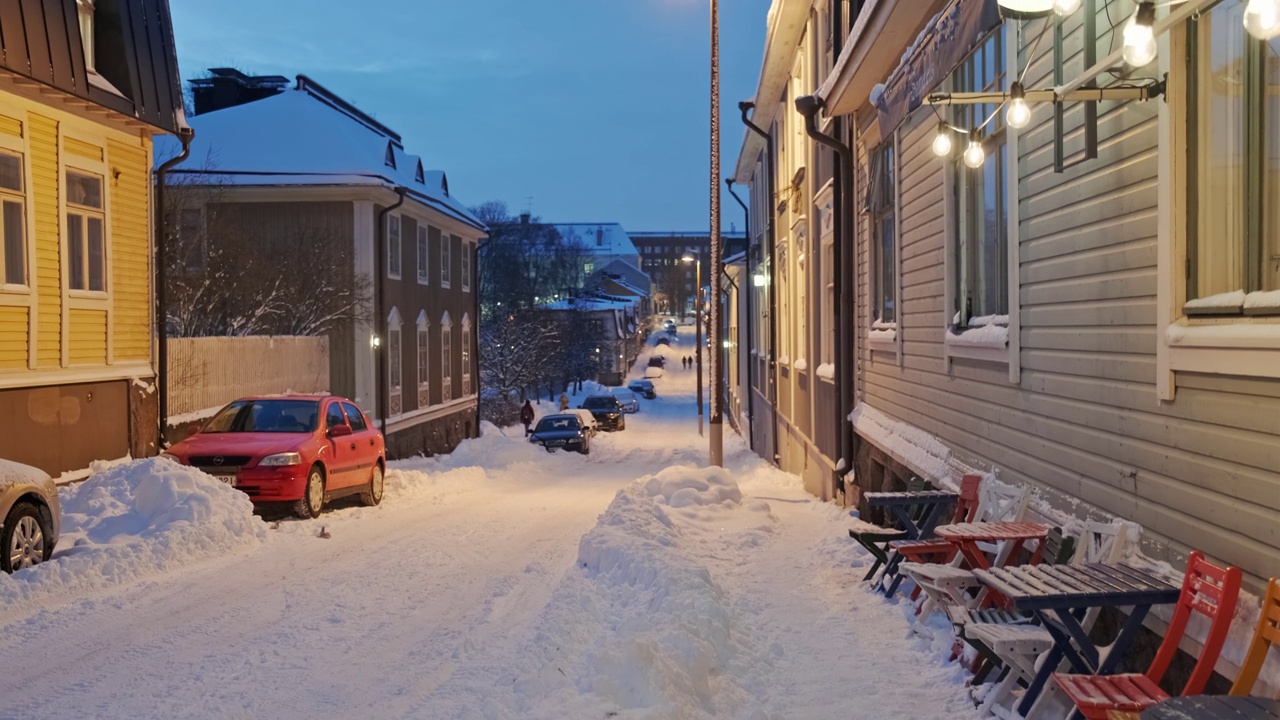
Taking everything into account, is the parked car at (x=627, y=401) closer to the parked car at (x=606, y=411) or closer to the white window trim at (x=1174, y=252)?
the parked car at (x=606, y=411)

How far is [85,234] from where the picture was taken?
14250 millimetres

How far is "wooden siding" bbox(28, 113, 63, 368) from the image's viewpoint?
42.8 ft

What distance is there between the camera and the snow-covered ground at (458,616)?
18.6ft

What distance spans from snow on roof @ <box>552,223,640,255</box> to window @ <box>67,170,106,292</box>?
345 feet

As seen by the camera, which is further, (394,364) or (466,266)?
(466,266)

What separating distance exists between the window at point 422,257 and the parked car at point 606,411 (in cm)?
1765

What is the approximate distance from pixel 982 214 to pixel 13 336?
35.0ft

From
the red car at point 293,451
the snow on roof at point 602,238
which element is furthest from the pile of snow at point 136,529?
the snow on roof at point 602,238

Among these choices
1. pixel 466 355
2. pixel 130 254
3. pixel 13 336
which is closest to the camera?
pixel 13 336

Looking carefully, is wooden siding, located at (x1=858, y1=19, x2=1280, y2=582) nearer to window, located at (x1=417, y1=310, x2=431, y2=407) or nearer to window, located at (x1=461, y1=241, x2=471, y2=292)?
window, located at (x1=417, y1=310, x2=431, y2=407)

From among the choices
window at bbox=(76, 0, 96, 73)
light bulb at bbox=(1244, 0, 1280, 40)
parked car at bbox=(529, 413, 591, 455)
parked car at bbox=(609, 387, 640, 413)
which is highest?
window at bbox=(76, 0, 96, 73)

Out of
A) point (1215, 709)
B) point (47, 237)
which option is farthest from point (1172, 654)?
point (47, 237)

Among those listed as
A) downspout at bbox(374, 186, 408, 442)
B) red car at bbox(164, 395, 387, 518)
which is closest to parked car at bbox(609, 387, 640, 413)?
downspout at bbox(374, 186, 408, 442)

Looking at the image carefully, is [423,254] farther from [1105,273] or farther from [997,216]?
[1105,273]
